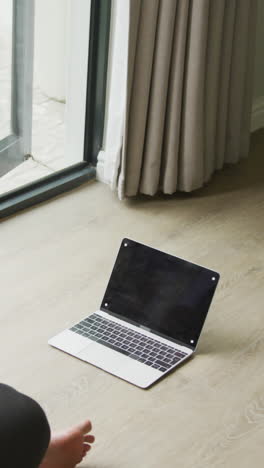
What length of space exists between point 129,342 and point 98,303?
0.21m

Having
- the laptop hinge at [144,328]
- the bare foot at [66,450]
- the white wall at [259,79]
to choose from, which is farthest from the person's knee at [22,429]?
the white wall at [259,79]

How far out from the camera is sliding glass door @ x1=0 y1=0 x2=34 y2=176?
2715 millimetres

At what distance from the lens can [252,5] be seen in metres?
3.06

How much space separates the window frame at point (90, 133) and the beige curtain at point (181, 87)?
211mm

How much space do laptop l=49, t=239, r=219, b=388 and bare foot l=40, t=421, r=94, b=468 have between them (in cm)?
31

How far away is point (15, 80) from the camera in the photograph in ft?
9.27

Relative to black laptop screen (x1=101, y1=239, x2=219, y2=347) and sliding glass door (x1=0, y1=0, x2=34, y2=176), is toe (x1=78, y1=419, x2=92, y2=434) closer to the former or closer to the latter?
black laptop screen (x1=101, y1=239, x2=219, y2=347)

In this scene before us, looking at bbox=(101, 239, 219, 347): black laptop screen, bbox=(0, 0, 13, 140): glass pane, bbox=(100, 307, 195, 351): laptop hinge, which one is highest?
bbox=(0, 0, 13, 140): glass pane

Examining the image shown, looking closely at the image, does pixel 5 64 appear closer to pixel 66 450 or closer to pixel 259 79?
pixel 259 79

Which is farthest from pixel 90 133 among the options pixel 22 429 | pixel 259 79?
pixel 22 429

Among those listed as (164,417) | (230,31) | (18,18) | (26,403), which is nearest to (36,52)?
(18,18)

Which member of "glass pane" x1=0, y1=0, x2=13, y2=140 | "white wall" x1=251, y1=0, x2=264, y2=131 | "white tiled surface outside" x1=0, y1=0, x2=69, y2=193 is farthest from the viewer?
"white wall" x1=251, y1=0, x2=264, y2=131

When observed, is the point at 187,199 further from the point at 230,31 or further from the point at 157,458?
the point at 157,458

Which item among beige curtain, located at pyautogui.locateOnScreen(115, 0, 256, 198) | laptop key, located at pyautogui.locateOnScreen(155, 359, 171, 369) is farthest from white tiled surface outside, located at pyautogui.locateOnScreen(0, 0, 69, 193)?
laptop key, located at pyautogui.locateOnScreen(155, 359, 171, 369)
